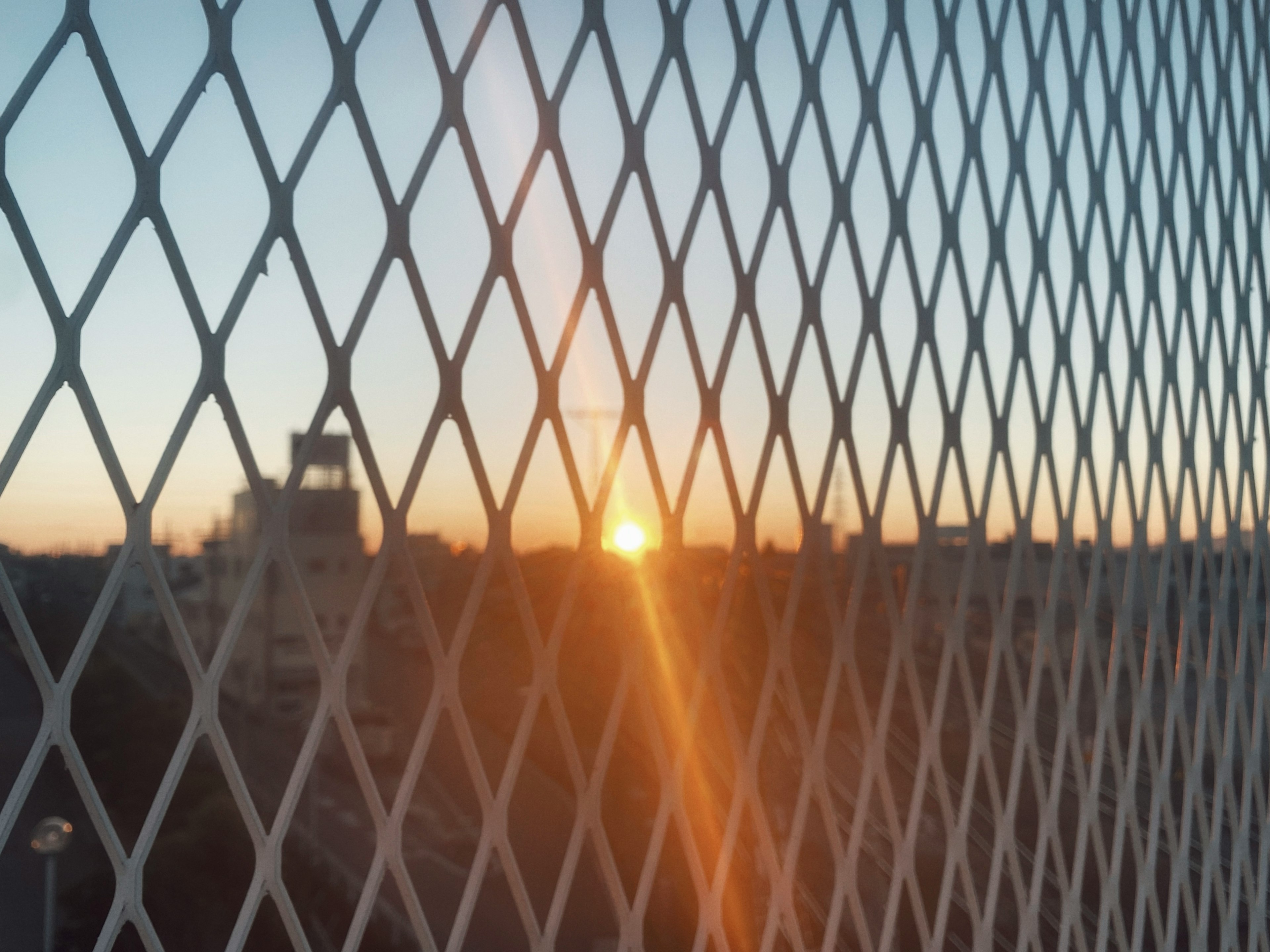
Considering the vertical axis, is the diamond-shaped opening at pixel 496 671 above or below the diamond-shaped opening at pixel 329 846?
above

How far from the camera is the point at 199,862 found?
4.38 ft

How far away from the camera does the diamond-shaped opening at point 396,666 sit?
4.62 ft

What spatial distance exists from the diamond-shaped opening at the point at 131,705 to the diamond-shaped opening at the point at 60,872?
1.5 inches

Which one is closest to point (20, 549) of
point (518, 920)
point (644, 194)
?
point (518, 920)

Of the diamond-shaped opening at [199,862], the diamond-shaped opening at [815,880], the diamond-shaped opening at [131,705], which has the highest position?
the diamond-shaped opening at [131,705]

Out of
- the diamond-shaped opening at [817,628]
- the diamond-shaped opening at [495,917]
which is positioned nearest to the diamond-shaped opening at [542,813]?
the diamond-shaped opening at [495,917]

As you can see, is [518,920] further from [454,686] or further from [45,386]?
[45,386]

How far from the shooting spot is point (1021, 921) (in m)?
1.98

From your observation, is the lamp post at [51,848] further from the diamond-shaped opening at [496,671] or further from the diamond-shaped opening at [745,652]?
the diamond-shaped opening at [745,652]

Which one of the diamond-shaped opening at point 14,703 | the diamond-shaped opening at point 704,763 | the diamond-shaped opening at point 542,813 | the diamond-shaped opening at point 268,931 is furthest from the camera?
the diamond-shaped opening at point 704,763

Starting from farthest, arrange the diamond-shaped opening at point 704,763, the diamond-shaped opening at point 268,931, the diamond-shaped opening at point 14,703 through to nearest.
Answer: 1. the diamond-shaped opening at point 704,763
2. the diamond-shaped opening at point 268,931
3. the diamond-shaped opening at point 14,703

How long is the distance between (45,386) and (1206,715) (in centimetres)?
263

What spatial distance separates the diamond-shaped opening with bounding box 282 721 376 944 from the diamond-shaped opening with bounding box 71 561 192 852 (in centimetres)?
20

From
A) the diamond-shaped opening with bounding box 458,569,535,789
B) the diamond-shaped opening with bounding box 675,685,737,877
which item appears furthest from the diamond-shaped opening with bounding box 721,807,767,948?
the diamond-shaped opening with bounding box 458,569,535,789
